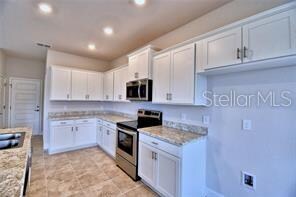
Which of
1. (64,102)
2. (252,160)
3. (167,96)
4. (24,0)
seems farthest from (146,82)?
(64,102)

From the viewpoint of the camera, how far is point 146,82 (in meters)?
2.90

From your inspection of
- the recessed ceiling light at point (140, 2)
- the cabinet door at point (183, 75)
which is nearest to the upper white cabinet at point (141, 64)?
the cabinet door at point (183, 75)

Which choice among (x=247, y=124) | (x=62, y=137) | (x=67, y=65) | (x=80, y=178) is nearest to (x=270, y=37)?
(x=247, y=124)

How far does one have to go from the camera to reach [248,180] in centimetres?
188

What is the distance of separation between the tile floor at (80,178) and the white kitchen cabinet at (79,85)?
1663 millimetres

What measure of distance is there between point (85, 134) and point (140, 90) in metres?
2.44

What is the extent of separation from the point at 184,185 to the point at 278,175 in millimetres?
1069

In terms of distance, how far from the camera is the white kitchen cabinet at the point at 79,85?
4316 millimetres

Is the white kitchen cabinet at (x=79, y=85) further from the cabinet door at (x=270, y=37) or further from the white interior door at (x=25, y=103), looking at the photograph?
→ the cabinet door at (x=270, y=37)

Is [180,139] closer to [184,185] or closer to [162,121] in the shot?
[184,185]

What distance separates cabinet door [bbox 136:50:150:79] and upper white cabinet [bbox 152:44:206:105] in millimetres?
155

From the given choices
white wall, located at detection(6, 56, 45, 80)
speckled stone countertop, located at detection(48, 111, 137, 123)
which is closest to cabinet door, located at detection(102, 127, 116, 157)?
speckled stone countertop, located at detection(48, 111, 137, 123)

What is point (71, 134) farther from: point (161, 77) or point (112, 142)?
point (161, 77)

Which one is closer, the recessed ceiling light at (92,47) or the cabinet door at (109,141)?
the cabinet door at (109,141)
